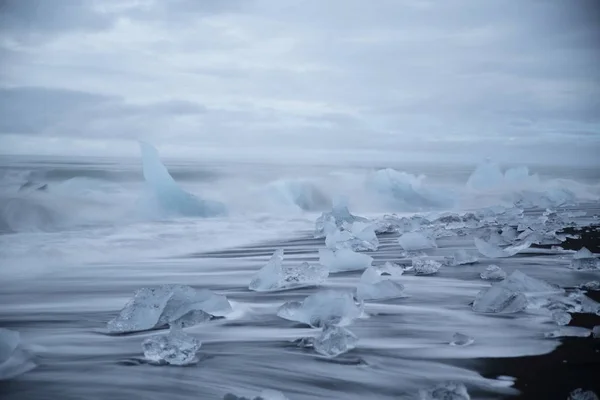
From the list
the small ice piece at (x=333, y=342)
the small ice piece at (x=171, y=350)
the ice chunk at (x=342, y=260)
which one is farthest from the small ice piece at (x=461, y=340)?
the ice chunk at (x=342, y=260)

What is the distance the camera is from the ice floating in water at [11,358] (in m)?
1.57

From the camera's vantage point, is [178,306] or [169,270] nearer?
[178,306]

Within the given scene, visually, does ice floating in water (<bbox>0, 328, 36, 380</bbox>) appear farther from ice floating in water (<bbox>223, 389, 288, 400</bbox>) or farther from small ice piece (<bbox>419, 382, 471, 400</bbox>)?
small ice piece (<bbox>419, 382, 471, 400</bbox>)

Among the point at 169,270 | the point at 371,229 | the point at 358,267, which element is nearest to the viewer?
the point at 358,267

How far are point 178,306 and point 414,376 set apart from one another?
888mm

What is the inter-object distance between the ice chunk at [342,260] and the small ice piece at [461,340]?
1.20 metres

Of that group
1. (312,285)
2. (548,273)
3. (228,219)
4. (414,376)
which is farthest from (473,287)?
(228,219)

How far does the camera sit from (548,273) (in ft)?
9.16

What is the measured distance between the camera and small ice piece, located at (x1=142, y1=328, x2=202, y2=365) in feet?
5.32

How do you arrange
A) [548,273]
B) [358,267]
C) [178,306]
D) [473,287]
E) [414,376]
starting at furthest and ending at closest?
1. [358,267]
2. [548,273]
3. [473,287]
4. [178,306]
5. [414,376]

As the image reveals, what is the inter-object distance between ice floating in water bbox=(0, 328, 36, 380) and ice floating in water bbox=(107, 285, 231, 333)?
0.34m

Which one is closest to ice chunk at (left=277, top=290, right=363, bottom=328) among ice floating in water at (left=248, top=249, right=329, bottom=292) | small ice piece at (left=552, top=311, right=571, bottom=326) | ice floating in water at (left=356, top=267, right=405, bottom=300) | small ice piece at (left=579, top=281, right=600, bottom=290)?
ice floating in water at (left=356, top=267, right=405, bottom=300)

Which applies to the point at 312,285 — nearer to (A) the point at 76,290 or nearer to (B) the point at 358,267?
(B) the point at 358,267

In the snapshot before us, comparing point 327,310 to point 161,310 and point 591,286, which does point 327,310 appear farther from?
point 591,286
